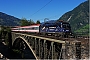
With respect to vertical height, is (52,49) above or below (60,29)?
below

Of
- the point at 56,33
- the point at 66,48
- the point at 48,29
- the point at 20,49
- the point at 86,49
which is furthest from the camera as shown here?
the point at 20,49

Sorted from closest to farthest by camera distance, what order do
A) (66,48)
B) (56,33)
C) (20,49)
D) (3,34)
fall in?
(66,48)
(56,33)
(20,49)
(3,34)

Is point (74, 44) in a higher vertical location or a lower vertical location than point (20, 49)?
higher

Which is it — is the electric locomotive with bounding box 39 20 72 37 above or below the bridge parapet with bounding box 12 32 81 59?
above

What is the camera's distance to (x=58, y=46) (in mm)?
21656

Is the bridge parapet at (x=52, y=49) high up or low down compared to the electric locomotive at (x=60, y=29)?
down

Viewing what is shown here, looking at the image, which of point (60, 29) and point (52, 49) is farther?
point (60, 29)

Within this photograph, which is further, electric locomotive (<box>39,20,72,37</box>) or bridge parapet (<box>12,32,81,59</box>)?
electric locomotive (<box>39,20,72,37</box>)

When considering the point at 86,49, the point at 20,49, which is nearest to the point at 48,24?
the point at 86,49

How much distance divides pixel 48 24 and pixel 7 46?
185ft

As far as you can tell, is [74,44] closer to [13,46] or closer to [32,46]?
[32,46]

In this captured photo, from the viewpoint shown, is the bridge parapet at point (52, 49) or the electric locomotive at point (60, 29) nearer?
the bridge parapet at point (52, 49)

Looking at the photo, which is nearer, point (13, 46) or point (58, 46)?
point (58, 46)

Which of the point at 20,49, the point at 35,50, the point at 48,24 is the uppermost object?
the point at 48,24
